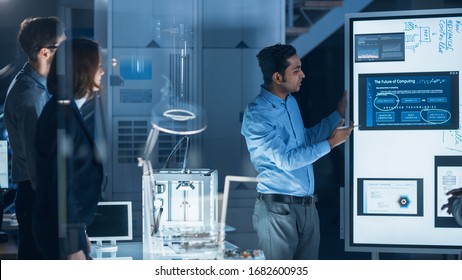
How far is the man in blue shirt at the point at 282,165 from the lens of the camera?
4090 mm

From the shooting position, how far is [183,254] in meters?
3.89

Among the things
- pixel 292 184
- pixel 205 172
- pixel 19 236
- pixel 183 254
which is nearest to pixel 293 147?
pixel 292 184

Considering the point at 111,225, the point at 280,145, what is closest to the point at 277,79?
the point at 280,145

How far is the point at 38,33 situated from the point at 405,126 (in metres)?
1.96

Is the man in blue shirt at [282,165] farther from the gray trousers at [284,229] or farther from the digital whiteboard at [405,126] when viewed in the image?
the digital whiteboard at [405,126]

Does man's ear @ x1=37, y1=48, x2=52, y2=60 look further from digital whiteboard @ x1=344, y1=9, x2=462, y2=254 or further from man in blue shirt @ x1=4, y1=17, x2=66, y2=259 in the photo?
digital whiteboard @ x1=344, y1=9, x2=462, y2=254

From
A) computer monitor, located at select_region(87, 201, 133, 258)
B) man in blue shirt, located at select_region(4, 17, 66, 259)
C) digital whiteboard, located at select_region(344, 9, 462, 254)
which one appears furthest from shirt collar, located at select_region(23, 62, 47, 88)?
digital whiteboard, located at select_region(344, 9, 462, 254)

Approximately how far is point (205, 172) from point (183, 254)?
402mm

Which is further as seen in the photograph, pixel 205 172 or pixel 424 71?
pixel 424 71

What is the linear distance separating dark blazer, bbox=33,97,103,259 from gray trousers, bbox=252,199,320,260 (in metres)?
0.83

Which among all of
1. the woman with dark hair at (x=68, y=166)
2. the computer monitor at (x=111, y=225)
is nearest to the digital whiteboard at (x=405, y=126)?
the computer monitor at (x=111, y=225)

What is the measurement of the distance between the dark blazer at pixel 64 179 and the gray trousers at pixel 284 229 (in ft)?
2.74

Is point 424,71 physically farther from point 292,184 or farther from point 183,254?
point 183,254

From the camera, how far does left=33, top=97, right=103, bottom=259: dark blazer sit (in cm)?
389
